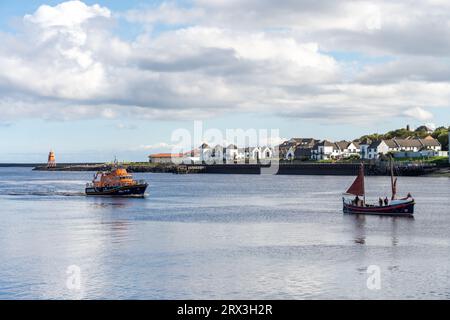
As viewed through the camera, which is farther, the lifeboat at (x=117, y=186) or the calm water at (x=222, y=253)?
the lifeboat at (x=117, y=186)

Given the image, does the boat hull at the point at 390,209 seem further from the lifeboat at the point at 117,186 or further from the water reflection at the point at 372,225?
the lifeboat at the point at 117,186

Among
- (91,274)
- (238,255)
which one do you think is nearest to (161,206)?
(238,255)

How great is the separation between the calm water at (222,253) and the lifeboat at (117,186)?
25.7 m

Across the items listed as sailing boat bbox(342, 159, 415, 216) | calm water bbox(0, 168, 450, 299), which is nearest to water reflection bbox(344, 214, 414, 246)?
calm water bbox(0, 168, 450, 299)

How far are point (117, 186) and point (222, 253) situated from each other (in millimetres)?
62719

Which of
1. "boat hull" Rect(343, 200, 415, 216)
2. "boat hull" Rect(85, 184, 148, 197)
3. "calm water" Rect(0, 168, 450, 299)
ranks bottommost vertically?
"calm water" Rect(0, 168, 450, 299)

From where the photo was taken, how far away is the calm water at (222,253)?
3378cm

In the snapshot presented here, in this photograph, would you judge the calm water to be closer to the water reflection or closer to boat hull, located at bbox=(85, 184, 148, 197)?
the water reflection

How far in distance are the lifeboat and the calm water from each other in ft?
84.3

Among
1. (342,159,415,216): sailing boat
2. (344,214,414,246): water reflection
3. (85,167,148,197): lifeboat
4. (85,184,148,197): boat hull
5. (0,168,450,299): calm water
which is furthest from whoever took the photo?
(85,167,148,197): lifeboat

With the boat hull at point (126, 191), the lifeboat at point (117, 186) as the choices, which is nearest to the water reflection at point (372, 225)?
the boat hull at point (126, 191)

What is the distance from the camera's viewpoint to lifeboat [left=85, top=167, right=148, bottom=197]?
105 metres
